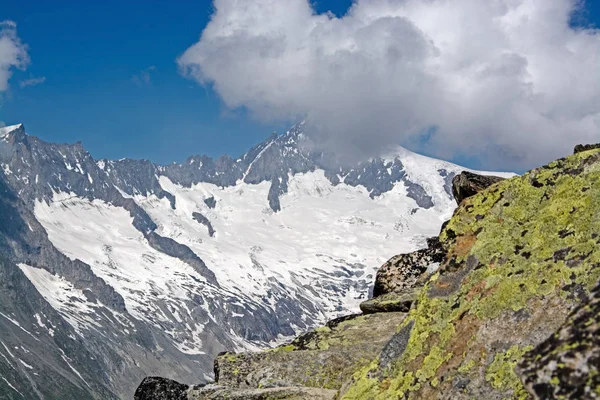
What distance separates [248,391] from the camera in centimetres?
1427

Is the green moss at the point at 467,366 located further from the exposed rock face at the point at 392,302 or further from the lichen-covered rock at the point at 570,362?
the exposed rock face at the point at 392,302

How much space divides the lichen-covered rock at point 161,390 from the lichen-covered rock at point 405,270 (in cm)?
831

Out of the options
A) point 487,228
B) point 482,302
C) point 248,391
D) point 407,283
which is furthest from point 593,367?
point 407,283

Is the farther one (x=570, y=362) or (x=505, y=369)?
(x=505, y=369)

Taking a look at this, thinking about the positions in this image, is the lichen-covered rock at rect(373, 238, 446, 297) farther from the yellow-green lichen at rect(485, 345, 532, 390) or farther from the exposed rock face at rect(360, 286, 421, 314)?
the yellow-green lichen at rect(485, 345, 532, 390)

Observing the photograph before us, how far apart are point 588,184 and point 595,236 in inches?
51.7

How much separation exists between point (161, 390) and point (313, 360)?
389cm

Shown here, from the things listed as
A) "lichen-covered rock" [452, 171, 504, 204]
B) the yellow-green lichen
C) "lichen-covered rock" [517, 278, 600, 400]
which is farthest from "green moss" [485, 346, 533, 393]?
"lichen-covered rock" [452, 171, 504, 204]

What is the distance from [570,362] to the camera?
20.7ft

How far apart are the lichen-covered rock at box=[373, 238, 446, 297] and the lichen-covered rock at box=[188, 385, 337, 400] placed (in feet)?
24.4

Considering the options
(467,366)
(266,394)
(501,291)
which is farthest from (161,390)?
(501,291)

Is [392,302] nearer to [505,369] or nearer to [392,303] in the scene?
[392,303]

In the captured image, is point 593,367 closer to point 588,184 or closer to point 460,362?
point 460,362

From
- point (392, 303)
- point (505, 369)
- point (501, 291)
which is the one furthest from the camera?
point (392, 303)
